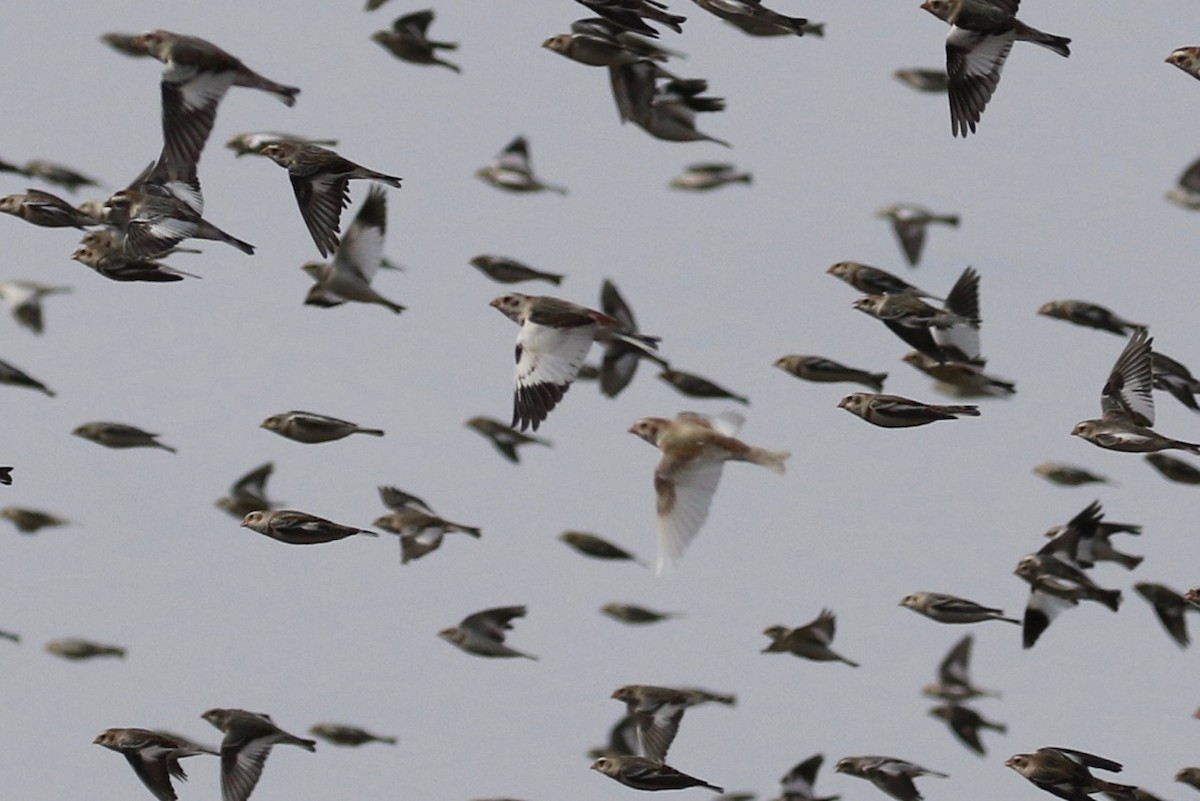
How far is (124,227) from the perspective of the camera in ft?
104

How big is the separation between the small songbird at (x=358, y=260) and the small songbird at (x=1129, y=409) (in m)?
7.82

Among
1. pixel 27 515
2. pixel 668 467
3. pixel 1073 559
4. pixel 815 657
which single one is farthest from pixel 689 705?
pixel 27 515

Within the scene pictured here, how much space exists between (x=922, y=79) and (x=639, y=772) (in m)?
13.1

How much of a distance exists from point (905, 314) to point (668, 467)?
545cm

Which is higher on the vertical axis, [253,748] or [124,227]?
[124,227]

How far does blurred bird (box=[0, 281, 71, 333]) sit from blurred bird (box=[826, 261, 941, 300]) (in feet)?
32.6

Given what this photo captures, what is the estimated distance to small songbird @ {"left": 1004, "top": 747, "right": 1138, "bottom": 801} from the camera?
98.4 feet

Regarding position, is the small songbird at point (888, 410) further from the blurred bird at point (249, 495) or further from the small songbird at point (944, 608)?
the blurred bird at point (249, 495)

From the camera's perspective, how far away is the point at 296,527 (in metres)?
30.6

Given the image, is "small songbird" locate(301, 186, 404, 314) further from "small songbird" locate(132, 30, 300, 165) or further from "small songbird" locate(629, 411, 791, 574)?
"small songbird" locate(629, 411, 791, 574)

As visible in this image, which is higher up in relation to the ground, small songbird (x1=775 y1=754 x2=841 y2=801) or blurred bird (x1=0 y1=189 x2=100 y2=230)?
blurred bird (x1=0 y1=189 x2=100 y2=230)

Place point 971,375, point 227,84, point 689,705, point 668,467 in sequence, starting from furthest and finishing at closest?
1. point 689,705
2. point 971,375
3. point 227,84
4. point 668,467

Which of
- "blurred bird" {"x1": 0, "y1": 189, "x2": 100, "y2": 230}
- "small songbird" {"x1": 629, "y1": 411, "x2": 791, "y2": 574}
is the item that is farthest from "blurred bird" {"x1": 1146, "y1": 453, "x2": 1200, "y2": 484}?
"blurred bird" {"x1": 0, "y1": 189, "x2": 100, "y2": 230}

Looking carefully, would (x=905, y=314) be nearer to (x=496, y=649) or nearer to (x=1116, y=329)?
(x=1116, y=329)
